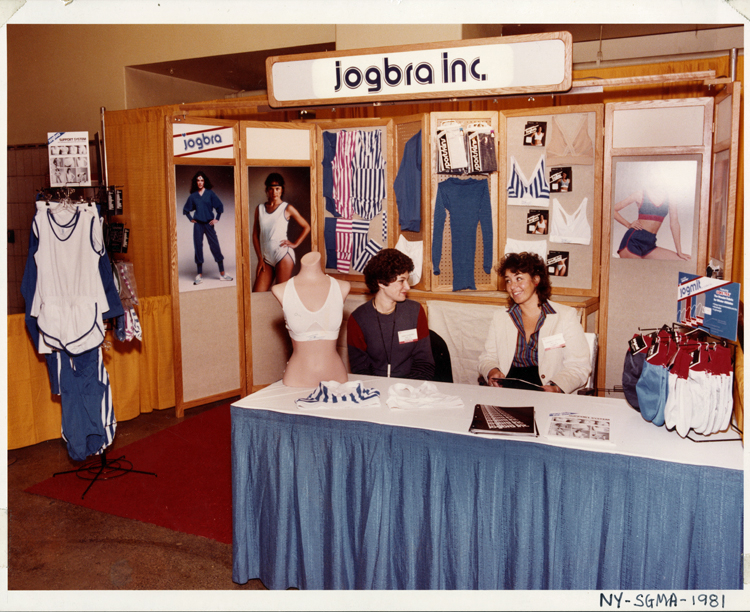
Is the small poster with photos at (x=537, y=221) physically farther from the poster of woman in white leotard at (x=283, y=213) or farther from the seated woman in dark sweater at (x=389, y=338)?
the poster of woman in white leotard at (x=283, y=213)

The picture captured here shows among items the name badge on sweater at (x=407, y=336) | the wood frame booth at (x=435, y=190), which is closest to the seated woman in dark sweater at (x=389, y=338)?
the name badge on sweater at (x=407, y=336)

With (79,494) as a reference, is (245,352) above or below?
above

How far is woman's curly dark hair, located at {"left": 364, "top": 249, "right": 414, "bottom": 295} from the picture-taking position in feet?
11.1

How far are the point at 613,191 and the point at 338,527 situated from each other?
3.20m

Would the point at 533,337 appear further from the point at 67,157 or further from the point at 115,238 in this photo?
the point at 67,157

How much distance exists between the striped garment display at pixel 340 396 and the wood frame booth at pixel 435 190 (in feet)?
6.09

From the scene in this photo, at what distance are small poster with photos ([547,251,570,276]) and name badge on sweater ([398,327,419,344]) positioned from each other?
5.74 ft

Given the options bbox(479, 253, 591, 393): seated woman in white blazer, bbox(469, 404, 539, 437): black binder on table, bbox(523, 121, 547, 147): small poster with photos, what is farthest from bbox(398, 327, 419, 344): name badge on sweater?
bbox(523, 121, 547, 147): small poster with photos

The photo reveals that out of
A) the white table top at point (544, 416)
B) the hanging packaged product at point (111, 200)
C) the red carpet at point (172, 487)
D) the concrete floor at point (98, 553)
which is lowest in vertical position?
the concrete floor at point (98, 553)

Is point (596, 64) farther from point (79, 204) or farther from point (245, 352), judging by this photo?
point (79, 204)

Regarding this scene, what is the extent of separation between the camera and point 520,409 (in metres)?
2.58

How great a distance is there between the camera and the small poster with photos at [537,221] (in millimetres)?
4738

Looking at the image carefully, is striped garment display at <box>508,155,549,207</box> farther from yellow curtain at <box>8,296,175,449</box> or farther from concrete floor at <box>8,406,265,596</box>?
concrete floor at <box>8,406,265,596</box>
